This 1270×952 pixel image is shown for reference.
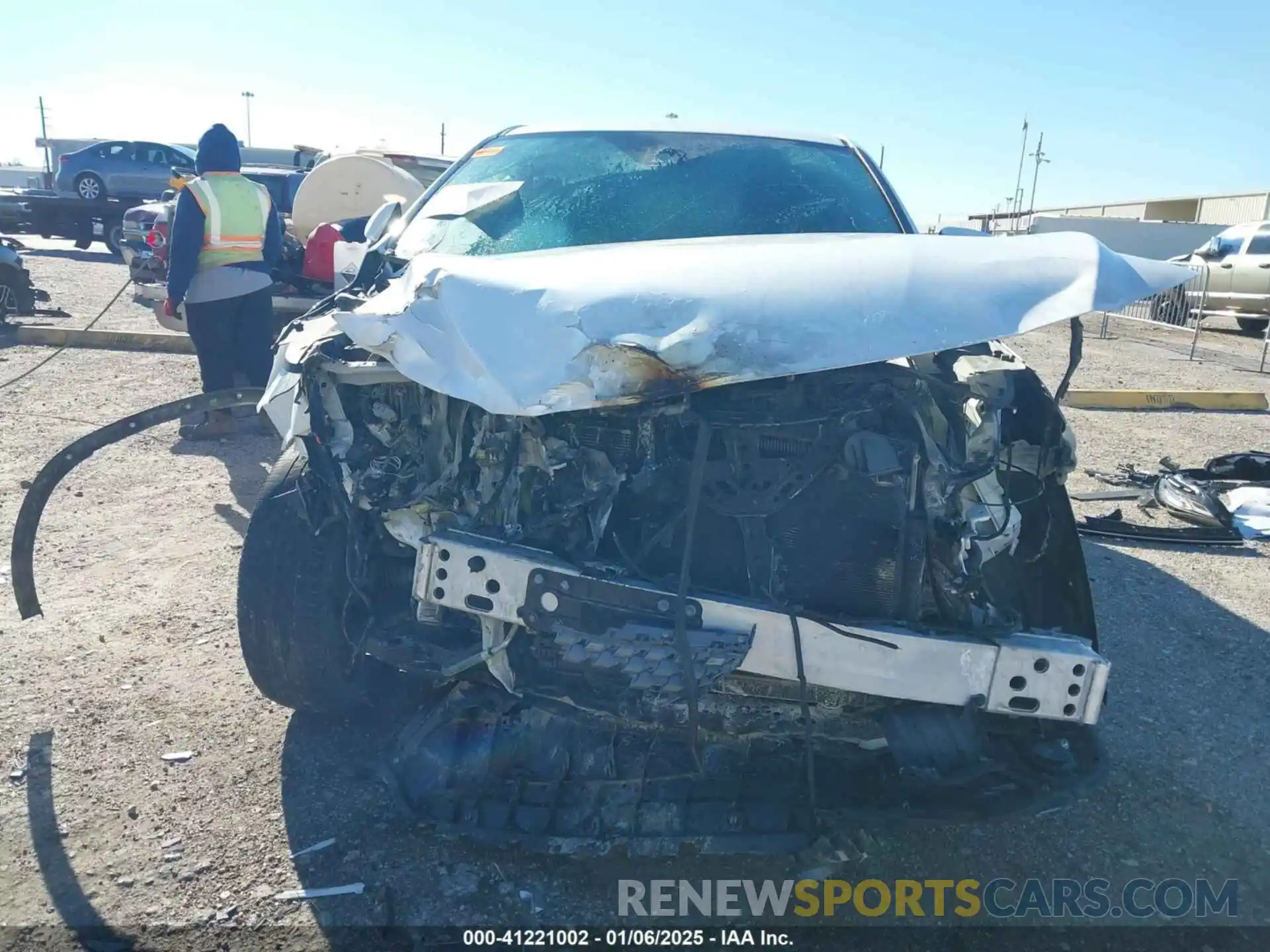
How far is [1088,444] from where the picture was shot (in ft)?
23.7

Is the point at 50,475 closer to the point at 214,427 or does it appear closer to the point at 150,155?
the point at 214,427

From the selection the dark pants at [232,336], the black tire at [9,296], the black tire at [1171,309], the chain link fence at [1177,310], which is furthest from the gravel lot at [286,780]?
the black tire at [1171,309]

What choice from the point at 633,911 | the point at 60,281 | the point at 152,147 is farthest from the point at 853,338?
the point at 152,147

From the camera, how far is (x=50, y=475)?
3.24 metres

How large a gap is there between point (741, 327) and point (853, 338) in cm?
24

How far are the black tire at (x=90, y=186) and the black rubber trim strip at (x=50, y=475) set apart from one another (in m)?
19.5

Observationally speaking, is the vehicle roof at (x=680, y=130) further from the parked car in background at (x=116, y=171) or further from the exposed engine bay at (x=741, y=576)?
the parked car in background at (x=116, y=171)

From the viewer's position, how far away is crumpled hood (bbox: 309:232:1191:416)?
2.02 metres

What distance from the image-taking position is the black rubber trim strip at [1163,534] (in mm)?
5129

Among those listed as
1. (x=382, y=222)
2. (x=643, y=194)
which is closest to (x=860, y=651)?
(x=643, y=194)

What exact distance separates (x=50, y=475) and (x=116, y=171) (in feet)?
64.9

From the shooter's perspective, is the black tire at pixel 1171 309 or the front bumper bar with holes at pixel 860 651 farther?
the black tire at pixel 1171 309

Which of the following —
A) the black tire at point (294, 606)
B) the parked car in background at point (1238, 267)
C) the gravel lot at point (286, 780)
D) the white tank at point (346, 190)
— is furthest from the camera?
the parked car in background at point (1238, 267)

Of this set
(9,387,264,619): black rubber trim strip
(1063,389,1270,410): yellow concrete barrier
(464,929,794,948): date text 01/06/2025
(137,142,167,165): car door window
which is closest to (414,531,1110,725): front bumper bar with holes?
(464,929,794,948): date text 01/06/2025
